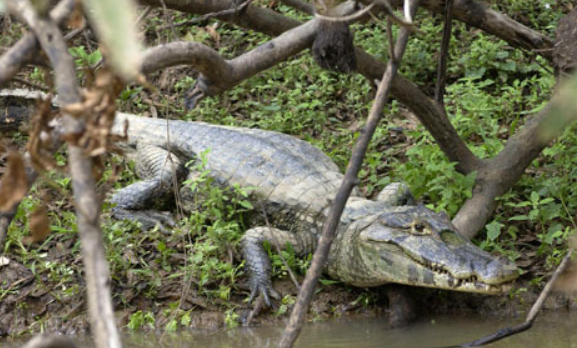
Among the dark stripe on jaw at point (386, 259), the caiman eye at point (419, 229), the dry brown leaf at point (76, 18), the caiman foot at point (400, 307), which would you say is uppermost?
the caiman eye at point (419, 229)

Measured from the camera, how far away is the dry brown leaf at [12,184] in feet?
4.23

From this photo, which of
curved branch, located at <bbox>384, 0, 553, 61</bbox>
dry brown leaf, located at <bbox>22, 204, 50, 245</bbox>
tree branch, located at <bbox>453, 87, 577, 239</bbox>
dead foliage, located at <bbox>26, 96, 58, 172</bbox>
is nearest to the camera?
dead foliage, located at <bbox>26, 96, 58, 172</bbox>

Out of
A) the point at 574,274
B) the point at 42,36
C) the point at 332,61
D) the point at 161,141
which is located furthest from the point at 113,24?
the point at 161,141

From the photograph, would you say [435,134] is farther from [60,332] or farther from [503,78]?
[60,332]

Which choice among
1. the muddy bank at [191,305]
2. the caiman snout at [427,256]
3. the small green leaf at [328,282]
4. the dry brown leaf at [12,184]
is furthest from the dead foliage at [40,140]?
the small green leaf at [328,282]

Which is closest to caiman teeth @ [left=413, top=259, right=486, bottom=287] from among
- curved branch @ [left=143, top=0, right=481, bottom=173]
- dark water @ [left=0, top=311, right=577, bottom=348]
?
dark water @ [left=0, top=311, right=577, bottom=348]

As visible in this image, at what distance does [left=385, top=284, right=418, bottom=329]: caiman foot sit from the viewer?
4.68 metres

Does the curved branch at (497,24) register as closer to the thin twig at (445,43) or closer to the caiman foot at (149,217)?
the thin twig at (445,43)

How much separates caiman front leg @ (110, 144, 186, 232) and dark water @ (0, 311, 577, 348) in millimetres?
1247

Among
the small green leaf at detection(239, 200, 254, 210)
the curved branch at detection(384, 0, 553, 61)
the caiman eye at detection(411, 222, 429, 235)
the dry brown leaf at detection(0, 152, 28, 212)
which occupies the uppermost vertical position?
the curved branch at detection(384, 0, 553, 61)

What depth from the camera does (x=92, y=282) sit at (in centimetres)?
115

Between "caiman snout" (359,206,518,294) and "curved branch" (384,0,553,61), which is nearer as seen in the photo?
"caiman snout" (359,206,518,294)

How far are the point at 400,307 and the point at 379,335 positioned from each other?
1.03ft

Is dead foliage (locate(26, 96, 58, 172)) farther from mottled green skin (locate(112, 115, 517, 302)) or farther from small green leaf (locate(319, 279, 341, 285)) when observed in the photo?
small green leaf (locate(319, 279, 341, 285))
